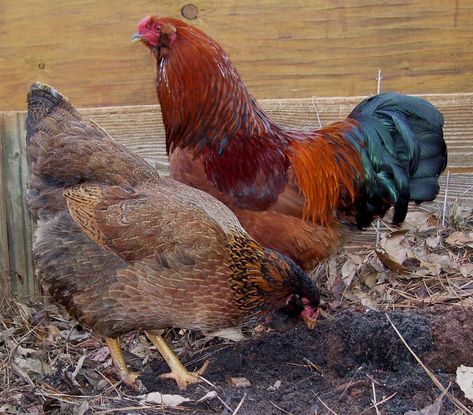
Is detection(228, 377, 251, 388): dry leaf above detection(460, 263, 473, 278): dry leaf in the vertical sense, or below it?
below

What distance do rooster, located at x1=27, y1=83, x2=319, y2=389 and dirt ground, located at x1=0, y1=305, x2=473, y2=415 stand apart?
0.44 ft

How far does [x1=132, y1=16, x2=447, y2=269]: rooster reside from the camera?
3.65 metres

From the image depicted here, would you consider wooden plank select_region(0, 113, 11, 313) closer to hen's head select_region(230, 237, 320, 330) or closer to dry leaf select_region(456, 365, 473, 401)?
hen's head select_region(230, 237, 320, 330)

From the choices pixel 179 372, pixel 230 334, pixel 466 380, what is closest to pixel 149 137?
pixel 230 334

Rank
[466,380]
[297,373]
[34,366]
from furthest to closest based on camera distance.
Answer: [34,366] < [297,373] < [466,380]

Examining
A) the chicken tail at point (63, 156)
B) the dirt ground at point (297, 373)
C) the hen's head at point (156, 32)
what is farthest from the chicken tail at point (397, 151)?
the chicken tail at point (63, 156)

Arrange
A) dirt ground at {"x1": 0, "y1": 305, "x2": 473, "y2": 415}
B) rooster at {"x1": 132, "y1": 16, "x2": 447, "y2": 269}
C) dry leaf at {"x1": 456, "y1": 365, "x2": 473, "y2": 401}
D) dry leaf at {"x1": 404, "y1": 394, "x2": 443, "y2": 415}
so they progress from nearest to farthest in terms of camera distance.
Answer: dry leaf at {"x1": 404, "y1": 394, "x2": 443, "y2": 415}, dry leaf at {"x1": 456, "y1": 365, "x2": 473, "y2": 401}, dirt ground at {"x1": 0, "y1": 305, "x2": 473, "y2": 415}, rooster at {"x1": 132, "y1": 16, "x2": 447, "y2": 269}

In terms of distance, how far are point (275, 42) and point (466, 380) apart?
2.36 metres

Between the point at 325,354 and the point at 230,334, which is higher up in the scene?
the point at 325,354

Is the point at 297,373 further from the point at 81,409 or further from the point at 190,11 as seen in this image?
the point at 190,11

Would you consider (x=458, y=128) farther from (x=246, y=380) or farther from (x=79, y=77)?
(x=79, y=77)

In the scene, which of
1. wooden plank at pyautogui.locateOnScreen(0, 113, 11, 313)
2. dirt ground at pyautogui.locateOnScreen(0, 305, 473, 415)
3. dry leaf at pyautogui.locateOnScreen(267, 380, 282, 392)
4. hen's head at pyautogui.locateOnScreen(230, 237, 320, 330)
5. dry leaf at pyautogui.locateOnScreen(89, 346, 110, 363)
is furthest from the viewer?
wooden plank at pyautogui.locateOnScreen(0, 113, 11, 313)

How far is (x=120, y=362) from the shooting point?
3162 millimetres

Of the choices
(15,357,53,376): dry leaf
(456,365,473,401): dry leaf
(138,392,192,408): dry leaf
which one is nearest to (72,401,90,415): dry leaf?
(138,392,192,408): dry leaf
